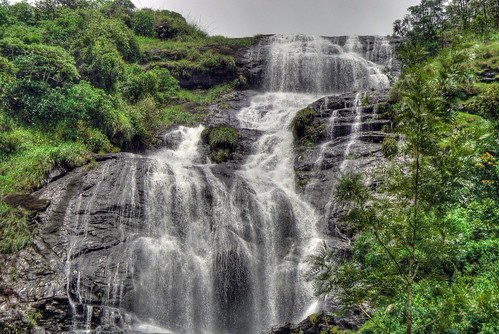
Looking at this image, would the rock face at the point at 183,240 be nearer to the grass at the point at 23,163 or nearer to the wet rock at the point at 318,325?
the wet rock at the point at 318,325

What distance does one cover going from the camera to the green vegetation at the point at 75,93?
1855 centimetres

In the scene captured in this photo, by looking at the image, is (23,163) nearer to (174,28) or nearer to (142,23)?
(142,23)

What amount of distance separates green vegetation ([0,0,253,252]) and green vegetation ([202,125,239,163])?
11.6ft

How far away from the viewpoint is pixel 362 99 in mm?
24094

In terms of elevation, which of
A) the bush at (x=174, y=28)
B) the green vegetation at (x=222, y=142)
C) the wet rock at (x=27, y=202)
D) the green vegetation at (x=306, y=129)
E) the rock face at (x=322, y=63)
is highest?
the bush at (x=174, y=28)

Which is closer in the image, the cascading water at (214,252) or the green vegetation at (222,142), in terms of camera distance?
the cascading water at (214,252)

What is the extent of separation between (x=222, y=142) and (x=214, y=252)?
9602 millimetres

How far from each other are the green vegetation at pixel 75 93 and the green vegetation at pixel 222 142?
11.6 feet

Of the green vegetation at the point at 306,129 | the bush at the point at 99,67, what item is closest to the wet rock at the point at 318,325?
the green vegetation at the point at 306,129

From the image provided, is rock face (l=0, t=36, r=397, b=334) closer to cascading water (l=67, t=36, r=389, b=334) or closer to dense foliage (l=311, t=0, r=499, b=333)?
cascading water (l=67, t=36, r=389, b=334)

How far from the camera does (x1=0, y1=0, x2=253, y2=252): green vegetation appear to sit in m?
18.5

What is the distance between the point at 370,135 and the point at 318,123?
352 cm

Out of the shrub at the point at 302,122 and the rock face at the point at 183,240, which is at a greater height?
the shrub at the point at 302,122

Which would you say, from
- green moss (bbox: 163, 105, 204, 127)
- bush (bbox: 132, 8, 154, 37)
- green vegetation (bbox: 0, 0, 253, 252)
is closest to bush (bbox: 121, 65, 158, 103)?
green vegetation (bbox: 0, 0, 253, 252)
